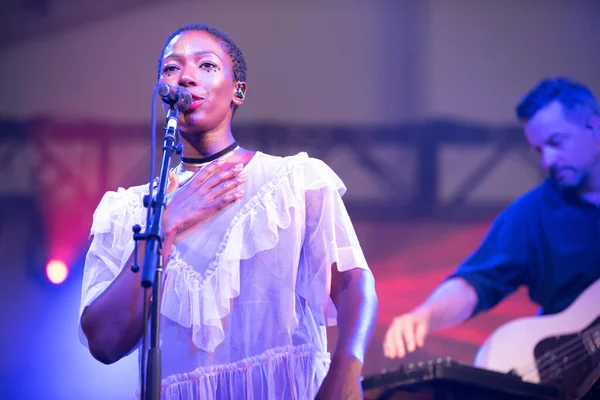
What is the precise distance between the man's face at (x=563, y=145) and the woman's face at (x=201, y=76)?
2.05 meters

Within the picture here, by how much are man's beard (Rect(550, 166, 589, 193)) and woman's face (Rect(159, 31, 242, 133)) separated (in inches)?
81.5

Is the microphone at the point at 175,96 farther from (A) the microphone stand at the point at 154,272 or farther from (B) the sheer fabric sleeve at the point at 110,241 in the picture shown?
(B) the sheer fabric sleeve at the point at 110,241

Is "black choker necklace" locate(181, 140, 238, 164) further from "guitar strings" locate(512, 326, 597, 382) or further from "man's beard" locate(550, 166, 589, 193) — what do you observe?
"man's beard" locate(550, 166, 589, 193)

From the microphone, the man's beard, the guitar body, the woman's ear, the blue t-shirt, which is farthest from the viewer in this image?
the man's beard

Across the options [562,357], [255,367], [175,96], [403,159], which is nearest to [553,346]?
[562,357]

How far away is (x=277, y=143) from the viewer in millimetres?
4016

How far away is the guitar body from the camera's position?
11.7ft

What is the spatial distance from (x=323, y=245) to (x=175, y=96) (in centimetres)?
59

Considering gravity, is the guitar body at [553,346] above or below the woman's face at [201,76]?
below

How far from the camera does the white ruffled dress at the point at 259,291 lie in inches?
83.7

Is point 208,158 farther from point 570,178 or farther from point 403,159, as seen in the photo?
point 570,178

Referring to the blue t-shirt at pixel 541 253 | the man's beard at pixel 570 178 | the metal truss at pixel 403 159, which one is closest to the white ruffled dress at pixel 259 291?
the metal truss at pixel 403 159

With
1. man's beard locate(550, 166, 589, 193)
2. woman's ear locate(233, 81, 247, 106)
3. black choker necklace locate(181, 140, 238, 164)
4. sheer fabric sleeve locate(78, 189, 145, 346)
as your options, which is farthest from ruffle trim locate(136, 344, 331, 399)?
man's beard locate(550, 166, 589, 193)

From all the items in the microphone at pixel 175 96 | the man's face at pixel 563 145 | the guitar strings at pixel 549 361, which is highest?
the man's face at pixel 563 145
